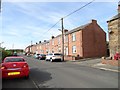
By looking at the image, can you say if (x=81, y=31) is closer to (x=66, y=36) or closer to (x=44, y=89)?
(x=66, y=36)

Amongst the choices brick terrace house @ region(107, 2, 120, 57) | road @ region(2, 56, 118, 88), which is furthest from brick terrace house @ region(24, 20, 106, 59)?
road @ region(2, 56, 118, 88)

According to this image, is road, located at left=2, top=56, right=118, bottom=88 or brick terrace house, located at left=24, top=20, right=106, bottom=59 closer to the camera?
road, located at left=2, top=56, right=118, bottom=88

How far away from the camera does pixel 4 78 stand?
1095 cm

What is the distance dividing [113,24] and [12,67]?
19.5 metres

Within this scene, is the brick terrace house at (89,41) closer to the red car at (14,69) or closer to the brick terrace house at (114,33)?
the brick terrace house at (114,33)

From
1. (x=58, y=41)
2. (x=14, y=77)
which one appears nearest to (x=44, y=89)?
(x=14, y=77)

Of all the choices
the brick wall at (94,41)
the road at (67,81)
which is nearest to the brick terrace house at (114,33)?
the brick wall at (94,41)

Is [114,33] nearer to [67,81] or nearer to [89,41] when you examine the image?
[89,41]

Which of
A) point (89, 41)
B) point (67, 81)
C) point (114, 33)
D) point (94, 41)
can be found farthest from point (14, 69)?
point (94, 41)

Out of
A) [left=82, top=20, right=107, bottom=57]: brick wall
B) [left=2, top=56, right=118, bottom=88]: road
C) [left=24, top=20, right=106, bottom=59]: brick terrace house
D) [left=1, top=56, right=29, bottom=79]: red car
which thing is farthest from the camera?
[left=82, top=20, right=107, bottom=57]: brick wall

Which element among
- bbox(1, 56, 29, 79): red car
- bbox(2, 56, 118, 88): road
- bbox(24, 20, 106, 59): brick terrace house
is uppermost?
bbox(24, 20, 106, 59): brick terrace house

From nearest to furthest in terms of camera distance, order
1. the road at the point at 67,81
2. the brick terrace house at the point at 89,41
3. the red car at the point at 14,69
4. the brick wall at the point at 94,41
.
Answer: the road at the point at 67,81 → the red car at the point at 14,69 → the brick terrace house at the point at 89,41 → the brick wall at the point at 94,41

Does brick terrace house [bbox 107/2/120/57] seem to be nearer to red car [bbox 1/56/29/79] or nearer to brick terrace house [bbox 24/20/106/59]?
brick terrace house [bbox 24/20/106/59]

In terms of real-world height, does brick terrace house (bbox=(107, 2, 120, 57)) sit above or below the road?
above
